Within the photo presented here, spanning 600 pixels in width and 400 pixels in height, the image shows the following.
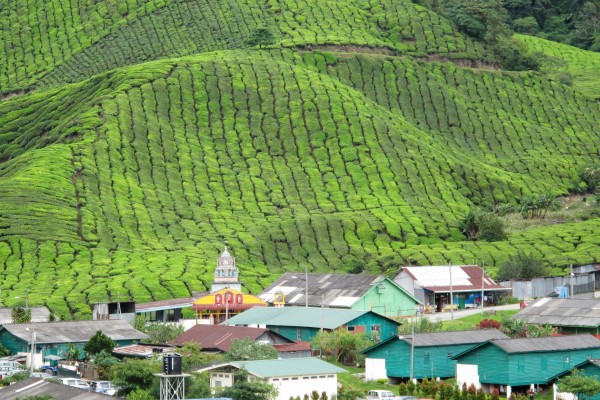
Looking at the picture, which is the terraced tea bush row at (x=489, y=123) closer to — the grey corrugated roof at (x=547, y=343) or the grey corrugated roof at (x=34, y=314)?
the grey corrugated roof at (x=34, y=314)

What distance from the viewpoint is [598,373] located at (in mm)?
68688

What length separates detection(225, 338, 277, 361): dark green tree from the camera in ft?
238

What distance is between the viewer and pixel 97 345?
78.2 m

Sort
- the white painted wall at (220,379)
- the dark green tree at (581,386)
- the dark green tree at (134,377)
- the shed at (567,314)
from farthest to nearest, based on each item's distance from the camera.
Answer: the shed at (567,314) → the white painted wall at (220,379) → the dark green tree at (134,377) → the dark green tree at (581,386)

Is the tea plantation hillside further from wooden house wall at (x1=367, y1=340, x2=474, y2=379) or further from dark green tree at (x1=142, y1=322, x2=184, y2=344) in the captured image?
wooden house wall at (x1=367, y1=340, x2=474, y2=379)

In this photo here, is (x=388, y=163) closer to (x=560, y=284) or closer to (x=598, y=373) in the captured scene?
(x=560, y=284)

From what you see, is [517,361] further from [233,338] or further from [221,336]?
[221,336]

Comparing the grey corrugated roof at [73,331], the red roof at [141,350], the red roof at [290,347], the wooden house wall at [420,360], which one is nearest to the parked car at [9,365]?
the grey corrugated roof at [73,331]

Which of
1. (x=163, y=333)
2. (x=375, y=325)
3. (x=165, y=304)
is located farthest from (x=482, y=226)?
(x=163, y=333)

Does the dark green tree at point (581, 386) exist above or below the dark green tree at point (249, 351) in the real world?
below

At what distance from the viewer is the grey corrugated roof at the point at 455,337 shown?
7288cm

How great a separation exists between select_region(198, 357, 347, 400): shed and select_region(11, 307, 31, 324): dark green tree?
25.8 metres

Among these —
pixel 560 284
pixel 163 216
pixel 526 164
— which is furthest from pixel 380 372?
pixel 526 164

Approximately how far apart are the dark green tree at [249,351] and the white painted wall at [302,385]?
569cm
